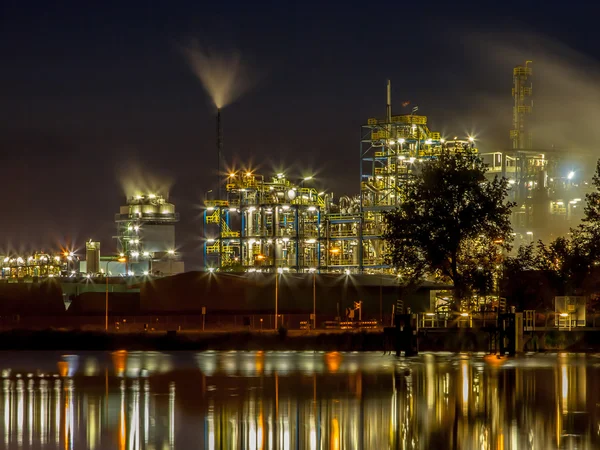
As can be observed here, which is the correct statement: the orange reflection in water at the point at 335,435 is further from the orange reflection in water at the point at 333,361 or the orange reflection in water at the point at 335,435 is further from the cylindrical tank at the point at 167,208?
the cylindrical tank at the point at 167,208

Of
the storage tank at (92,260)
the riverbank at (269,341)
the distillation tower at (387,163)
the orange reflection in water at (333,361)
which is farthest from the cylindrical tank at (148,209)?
the orange reflection in water at (333,361)

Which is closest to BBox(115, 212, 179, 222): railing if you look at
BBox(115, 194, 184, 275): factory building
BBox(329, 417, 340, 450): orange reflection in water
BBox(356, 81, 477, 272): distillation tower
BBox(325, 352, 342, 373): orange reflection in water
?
BBox(115, 194, 184, 275): factory building

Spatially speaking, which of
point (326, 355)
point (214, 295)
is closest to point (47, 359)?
point (326, 355)

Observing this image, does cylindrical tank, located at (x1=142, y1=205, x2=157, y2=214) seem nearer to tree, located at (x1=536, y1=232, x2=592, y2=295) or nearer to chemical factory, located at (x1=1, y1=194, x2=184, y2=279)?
chemical factory, located at (x1=1, y1=194, x2=184, y2=279)

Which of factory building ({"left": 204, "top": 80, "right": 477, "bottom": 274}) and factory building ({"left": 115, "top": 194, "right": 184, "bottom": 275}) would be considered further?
factory building ({"left": 115, "top": 194, "right": 184, "bottom": 275})

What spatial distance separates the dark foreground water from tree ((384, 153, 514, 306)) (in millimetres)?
20560

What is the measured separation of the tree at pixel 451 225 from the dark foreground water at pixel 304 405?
20560mm

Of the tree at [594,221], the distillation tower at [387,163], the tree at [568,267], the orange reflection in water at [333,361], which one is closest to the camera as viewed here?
the orange reflection in water at [333,361]

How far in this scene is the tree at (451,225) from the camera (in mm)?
65938

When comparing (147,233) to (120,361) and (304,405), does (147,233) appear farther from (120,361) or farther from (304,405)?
(304,405)

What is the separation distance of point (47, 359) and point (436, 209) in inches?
1034

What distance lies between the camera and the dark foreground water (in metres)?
22.9

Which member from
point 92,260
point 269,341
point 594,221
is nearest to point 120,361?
point 269,341

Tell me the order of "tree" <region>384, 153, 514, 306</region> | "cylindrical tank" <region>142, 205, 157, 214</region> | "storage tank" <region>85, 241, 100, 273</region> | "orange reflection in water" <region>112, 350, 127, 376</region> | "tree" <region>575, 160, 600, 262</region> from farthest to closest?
"cylindrical tank" <region>142, 205, 157, 214</region> < "storage tank" <region>85, 241, 100, 273</region> < "tree" <region>384, 153, 514, 306</region> < "tree" <region>575, 160, 600, 262</region> < "orange reflection in water" <region>112, 350, 127, 376</region>
